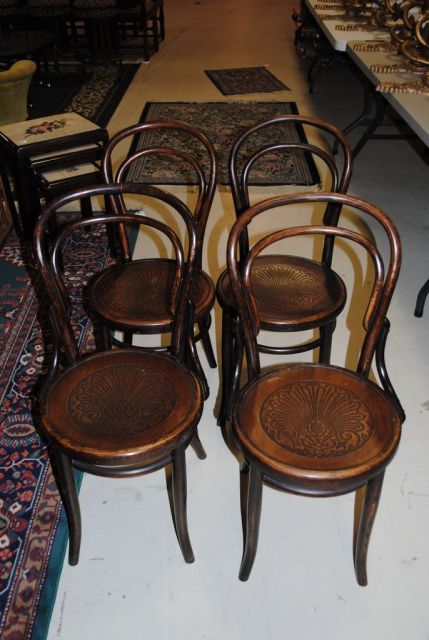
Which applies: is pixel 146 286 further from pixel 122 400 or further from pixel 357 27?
pixel 357 27

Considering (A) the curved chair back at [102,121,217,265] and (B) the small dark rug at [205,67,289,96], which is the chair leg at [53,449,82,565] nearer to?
(A) the curved chair back at [102,121,217,265]

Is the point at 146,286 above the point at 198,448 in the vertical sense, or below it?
above

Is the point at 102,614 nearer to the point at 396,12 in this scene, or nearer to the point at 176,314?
the point at 176,314

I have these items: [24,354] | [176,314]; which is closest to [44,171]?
[24,354]

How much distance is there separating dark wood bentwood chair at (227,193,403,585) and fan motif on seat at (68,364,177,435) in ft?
0.57

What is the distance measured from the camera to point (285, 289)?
1.65 meters

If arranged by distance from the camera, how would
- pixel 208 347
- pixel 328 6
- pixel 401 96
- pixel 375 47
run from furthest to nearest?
pixel 328 6 < pixel 375 47 < pixel 401 96 < pixel 208 347

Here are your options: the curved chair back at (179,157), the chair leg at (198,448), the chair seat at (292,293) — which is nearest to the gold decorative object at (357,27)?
the curved chair back at (179,157)

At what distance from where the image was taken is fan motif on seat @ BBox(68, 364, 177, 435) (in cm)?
122

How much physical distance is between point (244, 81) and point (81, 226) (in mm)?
4513

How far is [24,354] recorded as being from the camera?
2109 mm

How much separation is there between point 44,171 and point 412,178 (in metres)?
2.21

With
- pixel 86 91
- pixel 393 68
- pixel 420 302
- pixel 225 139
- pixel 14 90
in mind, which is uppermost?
pixel 393 68

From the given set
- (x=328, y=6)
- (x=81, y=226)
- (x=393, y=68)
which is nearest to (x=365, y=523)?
(x=81, y=226)
